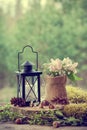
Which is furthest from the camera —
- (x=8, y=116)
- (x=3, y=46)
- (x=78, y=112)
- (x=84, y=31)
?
(x=3, y=46)

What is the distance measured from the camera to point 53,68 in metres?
3.53

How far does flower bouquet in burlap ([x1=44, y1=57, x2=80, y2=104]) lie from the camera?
11.6 feet

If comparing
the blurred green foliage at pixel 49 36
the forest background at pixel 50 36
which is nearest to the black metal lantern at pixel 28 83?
the forest background at pixel 50 36

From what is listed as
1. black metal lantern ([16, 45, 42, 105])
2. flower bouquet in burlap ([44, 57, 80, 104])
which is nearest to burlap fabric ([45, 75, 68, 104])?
flower bouquet in burlap ([44, 57, 80, 104])

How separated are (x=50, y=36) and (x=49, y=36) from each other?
3 centimetres

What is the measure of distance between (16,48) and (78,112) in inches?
334

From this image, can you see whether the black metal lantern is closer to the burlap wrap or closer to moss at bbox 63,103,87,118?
the burlap wrap

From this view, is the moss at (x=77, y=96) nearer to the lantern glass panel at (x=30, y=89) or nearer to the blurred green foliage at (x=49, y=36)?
the lantern glass panel at (x=30, y=89)

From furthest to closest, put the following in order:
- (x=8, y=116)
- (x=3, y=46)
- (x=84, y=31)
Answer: (x=3, y=46) < (x=84, y=31) < (x=8, y=116)

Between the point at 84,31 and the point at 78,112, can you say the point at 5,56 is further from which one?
the point at 78,112

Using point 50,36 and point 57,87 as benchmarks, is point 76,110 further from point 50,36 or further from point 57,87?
point 50,36

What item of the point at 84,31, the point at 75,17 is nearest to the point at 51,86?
the point at 84,31

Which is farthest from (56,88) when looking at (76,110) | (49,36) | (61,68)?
(49,36)

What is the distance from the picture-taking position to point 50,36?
1134cm
